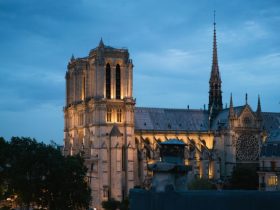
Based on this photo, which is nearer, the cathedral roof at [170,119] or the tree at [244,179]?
the tree at [244,179]

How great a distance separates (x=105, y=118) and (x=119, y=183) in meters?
11.6

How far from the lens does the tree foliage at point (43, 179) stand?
75312 millimetres

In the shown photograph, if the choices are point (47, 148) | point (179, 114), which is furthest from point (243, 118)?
point (47, 148)

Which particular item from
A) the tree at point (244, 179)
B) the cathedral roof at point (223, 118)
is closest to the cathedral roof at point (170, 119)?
the cathedral roof at point (223, 118)

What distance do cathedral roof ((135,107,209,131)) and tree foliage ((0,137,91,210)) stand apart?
170 ft

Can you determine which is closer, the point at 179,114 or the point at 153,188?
the point at 153,188

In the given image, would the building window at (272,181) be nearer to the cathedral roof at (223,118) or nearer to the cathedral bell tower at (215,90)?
the cathedral roof at (223,118)

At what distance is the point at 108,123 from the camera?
12238cm

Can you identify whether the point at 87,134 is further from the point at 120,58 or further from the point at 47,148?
the point at 47,148

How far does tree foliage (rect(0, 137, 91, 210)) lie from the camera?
247 ft

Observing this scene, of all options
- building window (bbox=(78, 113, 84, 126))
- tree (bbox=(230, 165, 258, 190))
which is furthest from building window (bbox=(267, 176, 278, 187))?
building window (bbox=(78, 113, 84, 126))

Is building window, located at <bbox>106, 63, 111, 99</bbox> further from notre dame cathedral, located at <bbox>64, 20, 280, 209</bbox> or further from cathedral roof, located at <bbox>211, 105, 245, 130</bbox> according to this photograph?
cathedral roof, located at <bbox>211, 105, 245, 130</bbox>

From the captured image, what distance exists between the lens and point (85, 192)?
76.7 meters

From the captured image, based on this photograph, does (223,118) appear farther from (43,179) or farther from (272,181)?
(43,179)
